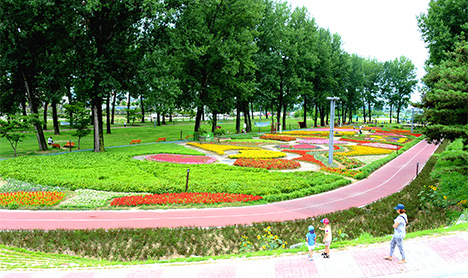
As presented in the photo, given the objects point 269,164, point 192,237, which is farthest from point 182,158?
point 192,237

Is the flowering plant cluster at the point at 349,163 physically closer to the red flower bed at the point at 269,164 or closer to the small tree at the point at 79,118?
the red flower bed at the point at 269,164

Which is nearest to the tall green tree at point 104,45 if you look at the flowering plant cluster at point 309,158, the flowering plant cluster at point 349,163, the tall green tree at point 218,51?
the tall green tree at point 218,51

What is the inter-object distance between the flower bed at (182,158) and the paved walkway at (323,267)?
59.2ft

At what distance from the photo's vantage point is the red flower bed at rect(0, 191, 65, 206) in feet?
50.9

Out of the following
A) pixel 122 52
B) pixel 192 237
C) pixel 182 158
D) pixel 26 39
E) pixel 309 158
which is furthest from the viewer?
pixel 122 52

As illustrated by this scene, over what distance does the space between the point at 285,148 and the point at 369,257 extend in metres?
27.0

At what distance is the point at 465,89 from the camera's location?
14.3 metres

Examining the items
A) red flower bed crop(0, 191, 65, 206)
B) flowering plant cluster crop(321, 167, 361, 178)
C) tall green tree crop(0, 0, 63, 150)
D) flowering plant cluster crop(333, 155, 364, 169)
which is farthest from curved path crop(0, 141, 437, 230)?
tall green tree crop(0, 0, 63, 150)

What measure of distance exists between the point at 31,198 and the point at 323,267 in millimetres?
14316

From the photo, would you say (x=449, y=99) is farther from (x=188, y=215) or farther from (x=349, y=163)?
(x=349, y=163)

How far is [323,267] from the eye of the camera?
8.44 meters

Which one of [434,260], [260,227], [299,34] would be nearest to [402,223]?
[434,260]

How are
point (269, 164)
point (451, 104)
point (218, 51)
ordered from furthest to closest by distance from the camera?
point (218, 51)
point (269, 164)
point (451, 104)

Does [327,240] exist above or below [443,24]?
below
